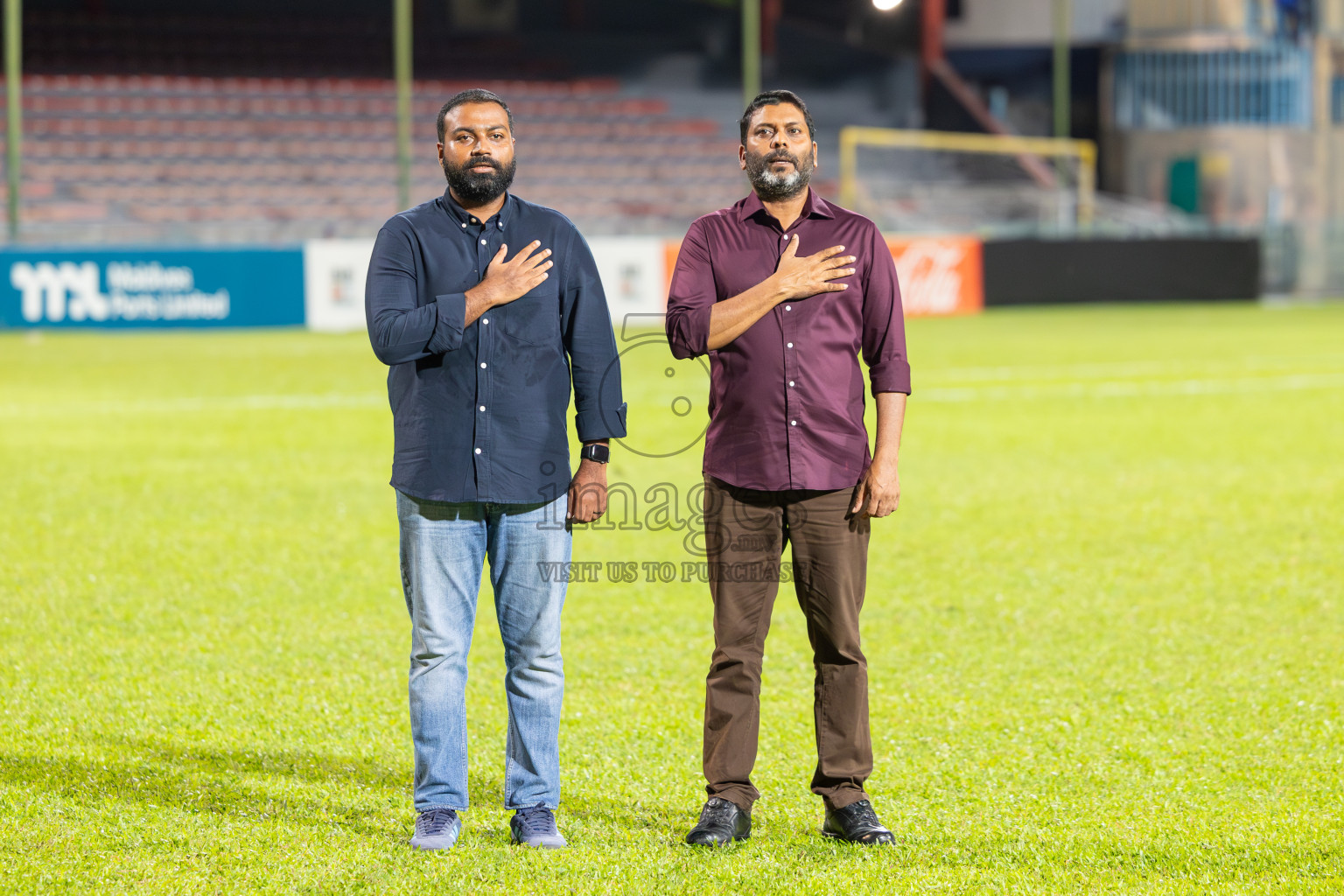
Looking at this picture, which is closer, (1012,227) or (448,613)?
(448,613)

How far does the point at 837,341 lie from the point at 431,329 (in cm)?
108

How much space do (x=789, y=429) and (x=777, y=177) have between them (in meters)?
0.66

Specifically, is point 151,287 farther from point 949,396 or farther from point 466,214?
point 466,214

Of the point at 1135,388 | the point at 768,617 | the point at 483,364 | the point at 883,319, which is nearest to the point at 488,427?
the point at 483,364

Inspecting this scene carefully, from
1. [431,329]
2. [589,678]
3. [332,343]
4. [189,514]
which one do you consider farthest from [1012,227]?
[431,329]

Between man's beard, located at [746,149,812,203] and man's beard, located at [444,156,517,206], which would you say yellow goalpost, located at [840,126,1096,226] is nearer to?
→ man's beard, located at [746,149,812,203]

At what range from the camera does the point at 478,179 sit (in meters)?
4.07

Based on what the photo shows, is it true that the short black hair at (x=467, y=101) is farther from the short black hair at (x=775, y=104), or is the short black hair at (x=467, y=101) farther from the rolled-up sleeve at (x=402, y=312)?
the short black hair at (x=775, y=104)

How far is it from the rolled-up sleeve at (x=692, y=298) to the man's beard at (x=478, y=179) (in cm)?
50

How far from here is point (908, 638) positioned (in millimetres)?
6707

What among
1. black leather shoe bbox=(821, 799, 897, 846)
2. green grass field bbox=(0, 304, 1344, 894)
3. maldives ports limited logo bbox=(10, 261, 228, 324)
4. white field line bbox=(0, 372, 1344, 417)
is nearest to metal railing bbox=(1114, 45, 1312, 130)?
white field line bbox=(0, 372, 1344, 417)

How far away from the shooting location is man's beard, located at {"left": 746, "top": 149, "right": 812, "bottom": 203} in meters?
4.12

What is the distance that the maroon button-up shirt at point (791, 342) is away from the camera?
4.20 metres

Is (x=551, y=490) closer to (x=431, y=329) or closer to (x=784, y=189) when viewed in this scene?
(x=431, y=329)
